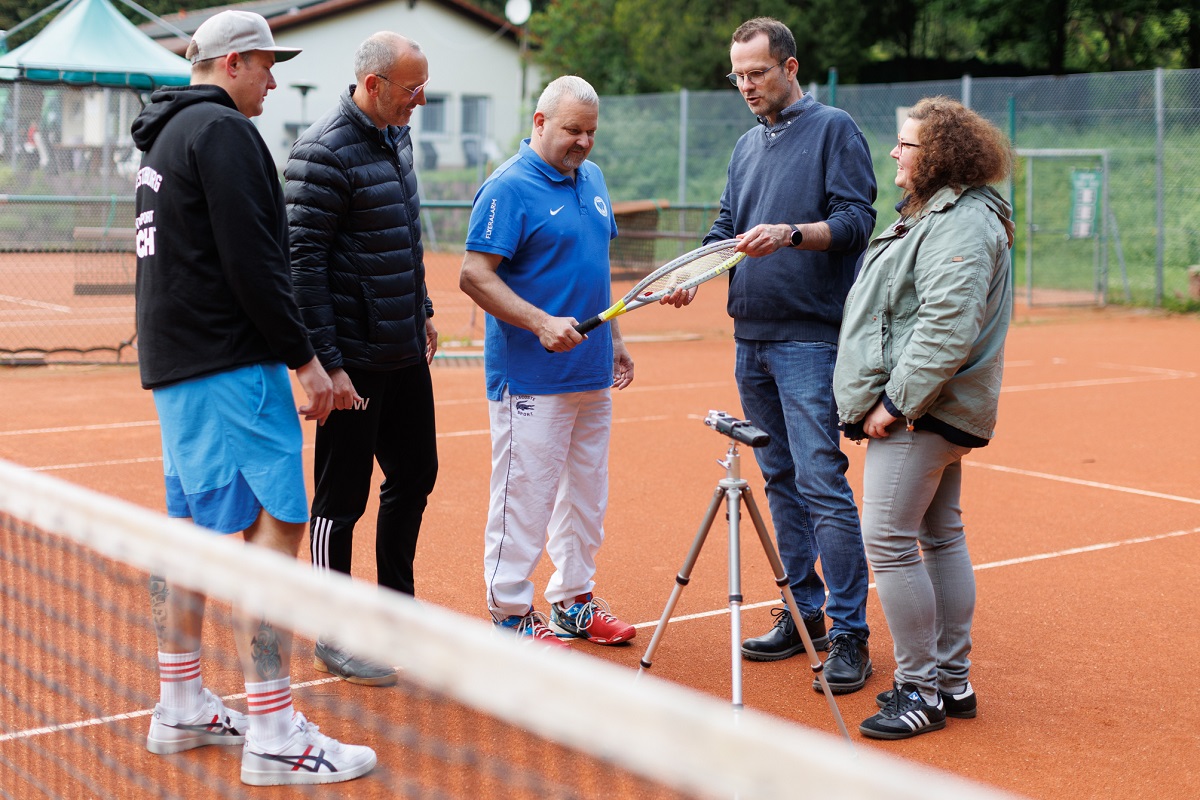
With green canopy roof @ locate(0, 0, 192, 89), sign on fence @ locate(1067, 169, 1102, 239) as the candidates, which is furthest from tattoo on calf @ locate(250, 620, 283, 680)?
sign on fence @ locate(1067, 169, 1102, 239)

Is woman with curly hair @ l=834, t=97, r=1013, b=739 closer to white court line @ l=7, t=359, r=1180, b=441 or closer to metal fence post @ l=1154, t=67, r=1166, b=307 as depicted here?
white court line @ l=7, t=359, r=1180, b=441

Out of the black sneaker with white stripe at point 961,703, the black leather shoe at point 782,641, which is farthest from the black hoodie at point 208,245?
the black sneaker with white stripe at point 961,703

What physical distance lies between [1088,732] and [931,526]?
826mm

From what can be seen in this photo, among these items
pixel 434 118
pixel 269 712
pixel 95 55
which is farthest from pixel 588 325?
pixel 434 118

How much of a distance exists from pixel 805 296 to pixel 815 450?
566 millimetres

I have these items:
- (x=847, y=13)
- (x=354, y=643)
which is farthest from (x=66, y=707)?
(x=847, y=13)

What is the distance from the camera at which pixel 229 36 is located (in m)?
3.69

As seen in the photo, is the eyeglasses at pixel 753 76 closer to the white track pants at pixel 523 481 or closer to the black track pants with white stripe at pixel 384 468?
the white track pants at pixel 523 481

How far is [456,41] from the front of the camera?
129ft

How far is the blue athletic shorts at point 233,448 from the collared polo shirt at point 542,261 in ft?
3.75

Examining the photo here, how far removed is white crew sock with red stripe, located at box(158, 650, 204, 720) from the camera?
3861 mm

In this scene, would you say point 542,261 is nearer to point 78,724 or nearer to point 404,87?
point 404,87

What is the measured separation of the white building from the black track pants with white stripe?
27.4 m

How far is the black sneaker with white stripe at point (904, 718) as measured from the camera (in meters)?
4.14
